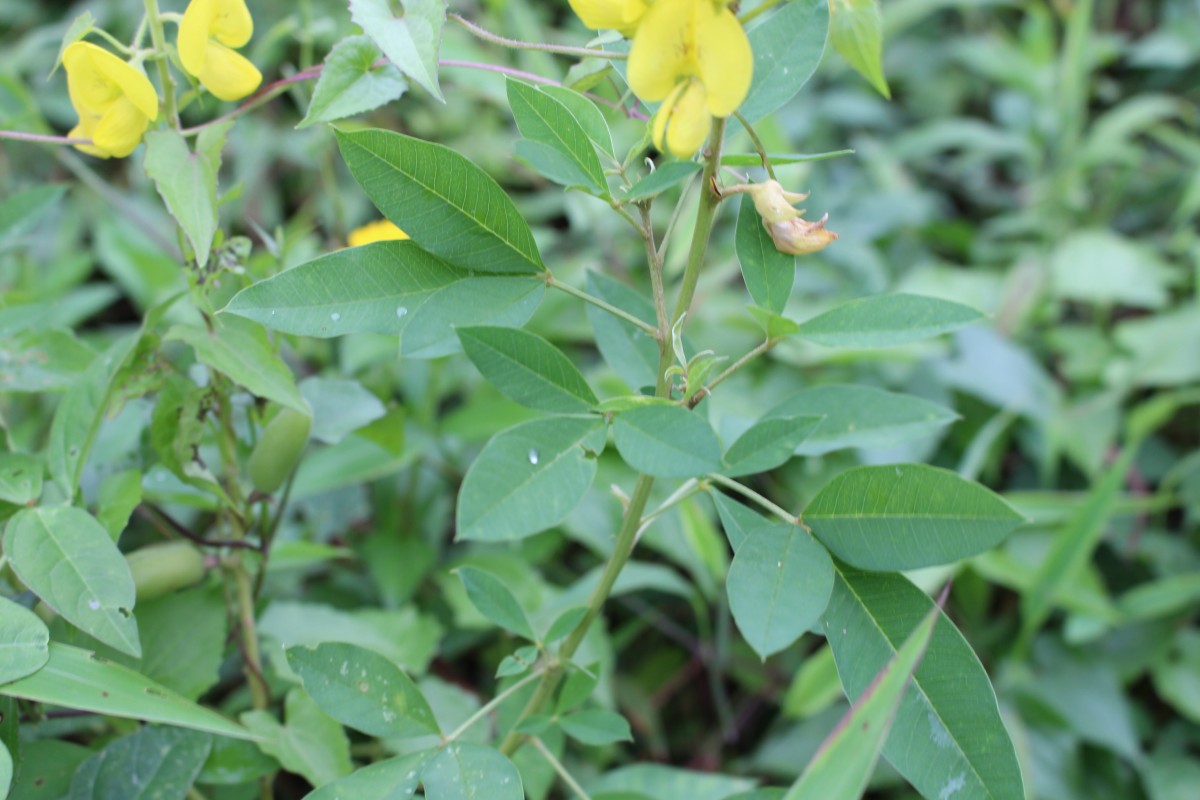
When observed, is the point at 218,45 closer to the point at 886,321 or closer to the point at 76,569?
the point at 76,569

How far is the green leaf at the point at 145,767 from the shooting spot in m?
0.62

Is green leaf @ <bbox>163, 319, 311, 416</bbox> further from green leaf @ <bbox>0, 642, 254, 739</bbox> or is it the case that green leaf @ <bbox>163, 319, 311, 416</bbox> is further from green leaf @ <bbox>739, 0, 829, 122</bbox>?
green leaf @ <bbox>739, 0, 829, 122</bbox>

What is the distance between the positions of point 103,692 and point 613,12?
49 cm

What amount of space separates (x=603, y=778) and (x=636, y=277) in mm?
893

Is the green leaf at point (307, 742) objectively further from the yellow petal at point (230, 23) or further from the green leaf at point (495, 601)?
the yellow petal at point (230, 23)

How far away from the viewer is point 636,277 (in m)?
1.56

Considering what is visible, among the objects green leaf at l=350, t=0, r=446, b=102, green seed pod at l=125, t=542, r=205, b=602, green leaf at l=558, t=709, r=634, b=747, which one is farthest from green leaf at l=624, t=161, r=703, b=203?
green seed pod at l=125, t=542, r=205, b=602

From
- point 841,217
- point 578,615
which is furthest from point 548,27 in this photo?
point 578,615

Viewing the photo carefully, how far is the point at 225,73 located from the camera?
2.00 feet

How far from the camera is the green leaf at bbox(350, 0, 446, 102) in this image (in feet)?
1.75

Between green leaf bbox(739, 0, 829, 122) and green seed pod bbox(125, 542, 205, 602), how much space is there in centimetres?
53

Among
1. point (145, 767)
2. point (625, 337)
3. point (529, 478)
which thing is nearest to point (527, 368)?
point (529, 478)

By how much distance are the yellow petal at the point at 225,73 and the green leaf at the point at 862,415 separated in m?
0.42

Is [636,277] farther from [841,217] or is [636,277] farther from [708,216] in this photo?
[708,216]
